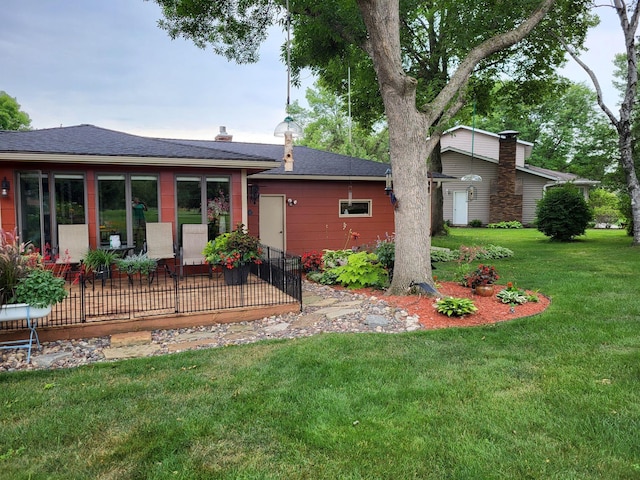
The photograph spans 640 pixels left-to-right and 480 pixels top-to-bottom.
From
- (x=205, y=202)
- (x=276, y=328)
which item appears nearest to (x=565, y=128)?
(x=205, y=202)

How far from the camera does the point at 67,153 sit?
24.1 feet

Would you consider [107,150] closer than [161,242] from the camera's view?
Yes

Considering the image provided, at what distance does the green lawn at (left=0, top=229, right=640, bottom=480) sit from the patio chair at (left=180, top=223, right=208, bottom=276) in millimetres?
4143

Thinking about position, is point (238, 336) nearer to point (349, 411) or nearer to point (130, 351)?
point (130, 351)

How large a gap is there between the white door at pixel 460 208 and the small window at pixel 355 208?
43.6 feet

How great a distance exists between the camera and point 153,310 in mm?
5836

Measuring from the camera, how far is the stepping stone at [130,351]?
15.4 feet

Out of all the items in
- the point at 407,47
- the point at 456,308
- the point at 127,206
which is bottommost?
the point at 456,308

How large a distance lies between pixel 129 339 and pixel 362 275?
429 centimetres

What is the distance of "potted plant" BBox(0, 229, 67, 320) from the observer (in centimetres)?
451

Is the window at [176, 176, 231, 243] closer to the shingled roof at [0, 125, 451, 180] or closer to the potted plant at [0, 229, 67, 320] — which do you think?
the shingled roof at [0, 125, 451, 180]

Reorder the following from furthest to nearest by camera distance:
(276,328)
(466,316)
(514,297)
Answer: (514,297)
(466,316)
(276,328)

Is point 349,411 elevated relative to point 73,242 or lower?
lower

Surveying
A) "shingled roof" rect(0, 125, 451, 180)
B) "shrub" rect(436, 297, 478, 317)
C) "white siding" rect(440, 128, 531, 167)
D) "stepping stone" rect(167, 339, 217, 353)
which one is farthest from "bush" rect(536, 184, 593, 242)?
"stepping stone" rect(167, 339, 217, 353)
